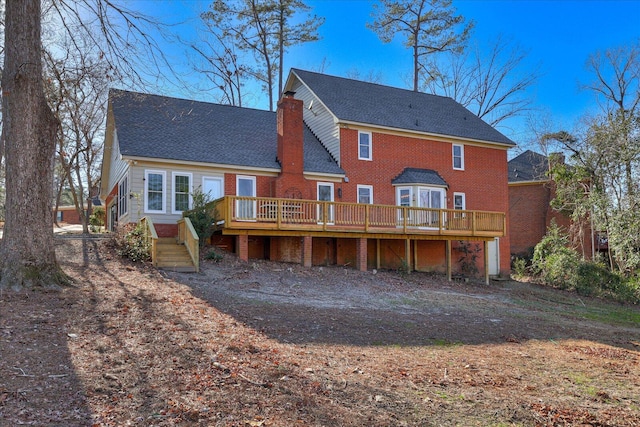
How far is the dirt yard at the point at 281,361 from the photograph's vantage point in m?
4.85

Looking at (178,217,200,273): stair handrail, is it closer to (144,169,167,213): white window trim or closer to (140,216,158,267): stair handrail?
(140,216,158,267): stair handrail

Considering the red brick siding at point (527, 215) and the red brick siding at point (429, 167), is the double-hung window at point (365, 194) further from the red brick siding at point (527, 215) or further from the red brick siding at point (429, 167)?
the red brick siding at point (527, 215)

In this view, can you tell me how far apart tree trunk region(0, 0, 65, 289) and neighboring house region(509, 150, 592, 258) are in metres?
26.2

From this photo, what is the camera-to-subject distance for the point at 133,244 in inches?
563

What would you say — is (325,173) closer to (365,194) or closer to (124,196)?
(365,194)

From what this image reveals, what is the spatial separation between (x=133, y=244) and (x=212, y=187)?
5013 millimetres

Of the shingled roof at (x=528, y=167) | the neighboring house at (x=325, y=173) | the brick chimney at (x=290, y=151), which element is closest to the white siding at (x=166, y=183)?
the neighboring house at (x=325, y=173)

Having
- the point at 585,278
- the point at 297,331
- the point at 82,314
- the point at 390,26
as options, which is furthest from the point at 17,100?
the point at 390,26

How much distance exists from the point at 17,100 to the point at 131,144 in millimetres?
8774

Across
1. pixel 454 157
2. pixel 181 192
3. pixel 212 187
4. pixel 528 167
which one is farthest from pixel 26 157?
pixel 528 167

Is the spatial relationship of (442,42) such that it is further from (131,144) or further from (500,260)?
(131,144)

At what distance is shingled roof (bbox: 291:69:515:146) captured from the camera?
876 inches

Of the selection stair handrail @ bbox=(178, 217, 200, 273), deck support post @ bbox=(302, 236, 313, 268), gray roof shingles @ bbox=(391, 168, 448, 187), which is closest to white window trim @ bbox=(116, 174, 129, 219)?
stair handrail @ bbox=(178, 217, 200, 273)

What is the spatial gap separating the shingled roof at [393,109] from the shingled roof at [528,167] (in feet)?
18.9
